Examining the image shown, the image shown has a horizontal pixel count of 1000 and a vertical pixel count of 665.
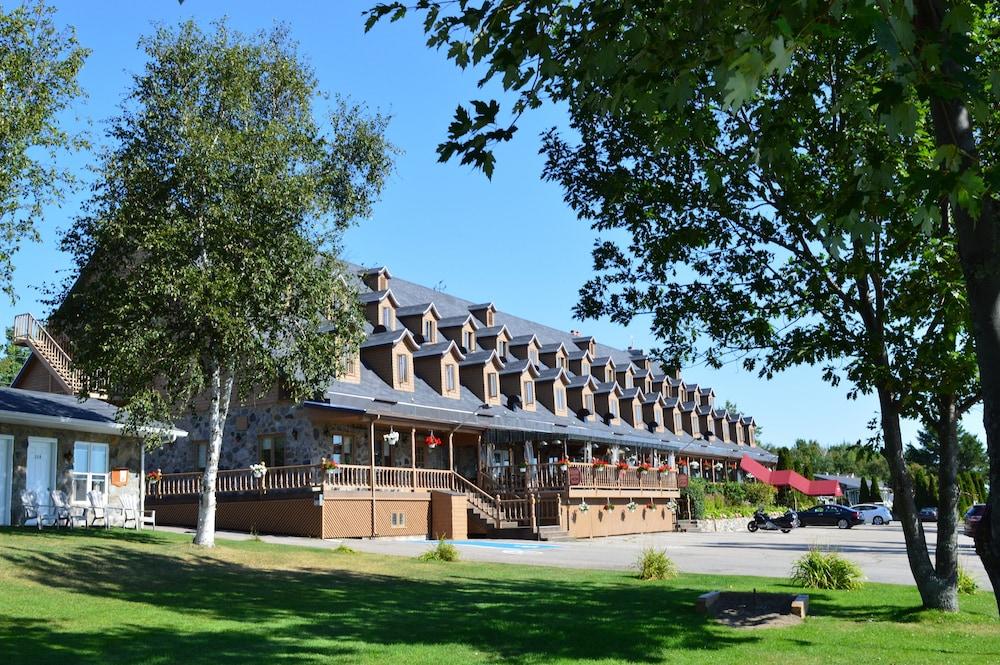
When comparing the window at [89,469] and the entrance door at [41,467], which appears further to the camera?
the window at [89,469]

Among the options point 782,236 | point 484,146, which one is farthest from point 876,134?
point 484,146

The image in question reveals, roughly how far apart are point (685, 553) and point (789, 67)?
22.6m

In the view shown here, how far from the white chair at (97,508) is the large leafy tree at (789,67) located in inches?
855

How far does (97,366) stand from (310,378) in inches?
185

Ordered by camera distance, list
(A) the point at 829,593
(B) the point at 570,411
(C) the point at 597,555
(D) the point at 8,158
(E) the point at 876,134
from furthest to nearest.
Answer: (B) the point at 570,411, (C) the point at 597,555, (D) the point at 8,158, (A) the point at 829,593, (E) the point at 876,134

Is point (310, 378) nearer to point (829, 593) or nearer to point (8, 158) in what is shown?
point (8, 158)

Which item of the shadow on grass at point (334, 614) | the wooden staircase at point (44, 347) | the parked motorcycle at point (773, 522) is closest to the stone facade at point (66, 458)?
the shadow on grass at point (334, 614)

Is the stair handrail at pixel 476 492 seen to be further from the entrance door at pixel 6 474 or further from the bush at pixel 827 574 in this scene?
the bush at pixel 827 574

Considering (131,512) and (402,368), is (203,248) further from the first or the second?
(402,368)

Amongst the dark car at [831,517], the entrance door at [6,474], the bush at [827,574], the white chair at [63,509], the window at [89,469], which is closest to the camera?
the bush at [827,574]

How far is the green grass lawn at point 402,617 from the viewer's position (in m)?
9.84

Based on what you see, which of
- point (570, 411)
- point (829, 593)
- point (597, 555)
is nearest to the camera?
point (829, 593)

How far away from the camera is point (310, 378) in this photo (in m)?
21.8

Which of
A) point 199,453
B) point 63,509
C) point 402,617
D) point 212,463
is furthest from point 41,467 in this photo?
point 402,617
